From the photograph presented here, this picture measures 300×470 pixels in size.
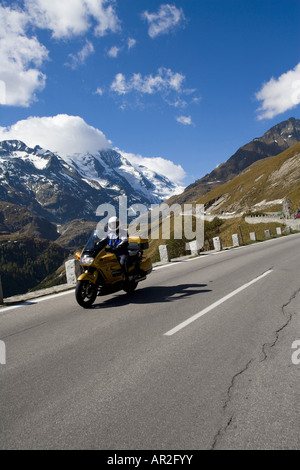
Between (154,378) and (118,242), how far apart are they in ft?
16.2

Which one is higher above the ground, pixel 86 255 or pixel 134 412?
pixel 86 255

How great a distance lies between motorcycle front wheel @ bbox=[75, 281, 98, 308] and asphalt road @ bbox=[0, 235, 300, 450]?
0.30 meters

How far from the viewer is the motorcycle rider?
7973 millimetres


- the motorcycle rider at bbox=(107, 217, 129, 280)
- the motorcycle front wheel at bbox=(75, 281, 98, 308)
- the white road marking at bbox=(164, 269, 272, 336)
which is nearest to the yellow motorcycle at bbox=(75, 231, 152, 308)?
the motorcycle front wheel at bbox=(75, 281, 98, 308)

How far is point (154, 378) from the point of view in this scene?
3.52 meters

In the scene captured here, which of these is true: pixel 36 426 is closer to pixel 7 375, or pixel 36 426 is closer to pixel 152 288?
pixel 7 375

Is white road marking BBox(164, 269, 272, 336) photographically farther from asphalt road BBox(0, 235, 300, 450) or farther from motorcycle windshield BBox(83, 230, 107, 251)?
motorcycle windshield BBox(83, 230, 107, 251)

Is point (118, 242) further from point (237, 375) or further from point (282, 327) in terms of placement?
point (237, 375)

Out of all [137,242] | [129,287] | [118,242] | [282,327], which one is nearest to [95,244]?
[118,242]

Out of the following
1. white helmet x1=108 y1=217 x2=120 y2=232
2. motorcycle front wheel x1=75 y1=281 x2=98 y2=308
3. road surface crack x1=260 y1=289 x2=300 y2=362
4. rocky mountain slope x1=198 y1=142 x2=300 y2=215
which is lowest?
road surface crack x1=260 y1=289 x2=300 y2=362
